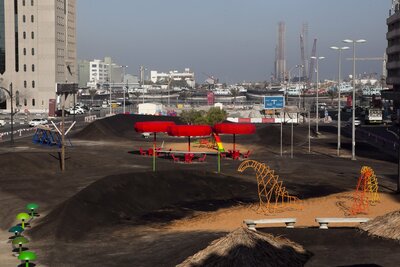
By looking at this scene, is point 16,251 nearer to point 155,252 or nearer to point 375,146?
point 155,252

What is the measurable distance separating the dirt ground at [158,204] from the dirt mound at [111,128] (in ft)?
58.8

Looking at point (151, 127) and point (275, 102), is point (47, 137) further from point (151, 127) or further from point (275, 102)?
point (275, 102)

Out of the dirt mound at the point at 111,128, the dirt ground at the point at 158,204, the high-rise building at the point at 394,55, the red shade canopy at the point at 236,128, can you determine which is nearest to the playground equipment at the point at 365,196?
the dirt ground at the point at 158,204

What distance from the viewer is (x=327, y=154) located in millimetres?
72000

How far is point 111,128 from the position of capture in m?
94.8

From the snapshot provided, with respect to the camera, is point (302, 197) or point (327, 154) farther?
point (327, 154)

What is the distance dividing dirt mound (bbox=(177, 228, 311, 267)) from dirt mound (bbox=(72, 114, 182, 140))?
66.7 m

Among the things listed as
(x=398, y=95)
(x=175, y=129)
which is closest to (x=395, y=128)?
(x=398, y=95)

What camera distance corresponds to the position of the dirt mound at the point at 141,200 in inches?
1272

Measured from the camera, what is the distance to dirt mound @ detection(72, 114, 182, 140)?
287 ft

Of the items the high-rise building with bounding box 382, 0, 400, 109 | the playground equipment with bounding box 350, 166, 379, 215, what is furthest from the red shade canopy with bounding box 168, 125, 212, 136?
the high-rise building with bounding box 382, 0, 400, 109

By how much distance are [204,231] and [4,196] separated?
14.1m

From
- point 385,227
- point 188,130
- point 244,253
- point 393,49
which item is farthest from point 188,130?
point 393,49

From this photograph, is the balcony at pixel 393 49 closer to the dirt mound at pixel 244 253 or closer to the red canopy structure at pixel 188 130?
the red canopy structure at pixel 188 130
